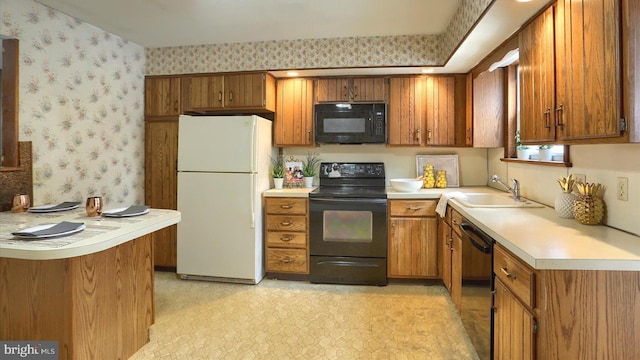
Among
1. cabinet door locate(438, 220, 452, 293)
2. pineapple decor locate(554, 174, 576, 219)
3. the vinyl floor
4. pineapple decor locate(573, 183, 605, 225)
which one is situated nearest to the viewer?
pineapple decor locate(573, 183, 605, 225)

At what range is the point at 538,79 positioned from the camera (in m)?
1.85

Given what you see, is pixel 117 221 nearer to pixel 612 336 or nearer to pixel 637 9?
pixel 612 336

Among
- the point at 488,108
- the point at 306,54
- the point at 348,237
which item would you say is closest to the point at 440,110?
the point at 488,108

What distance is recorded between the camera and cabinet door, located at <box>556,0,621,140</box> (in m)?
1.27

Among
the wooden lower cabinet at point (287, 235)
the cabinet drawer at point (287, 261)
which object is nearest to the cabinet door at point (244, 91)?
the wooden lower cabinet at point (287, 235)

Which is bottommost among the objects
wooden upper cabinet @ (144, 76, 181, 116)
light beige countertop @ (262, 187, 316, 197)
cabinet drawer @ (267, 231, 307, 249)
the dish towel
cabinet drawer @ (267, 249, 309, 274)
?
cabinet drawer @ (267, 249, 309, 274)

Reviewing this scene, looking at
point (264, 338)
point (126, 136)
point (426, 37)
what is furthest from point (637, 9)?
point (126, 136)

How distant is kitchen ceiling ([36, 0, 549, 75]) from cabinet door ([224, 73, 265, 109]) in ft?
1.18

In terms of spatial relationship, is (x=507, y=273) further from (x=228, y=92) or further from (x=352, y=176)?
(x=228, y=92)

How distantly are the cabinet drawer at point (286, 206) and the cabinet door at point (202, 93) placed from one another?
1138 millimetres

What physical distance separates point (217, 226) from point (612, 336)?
2843 millimetres

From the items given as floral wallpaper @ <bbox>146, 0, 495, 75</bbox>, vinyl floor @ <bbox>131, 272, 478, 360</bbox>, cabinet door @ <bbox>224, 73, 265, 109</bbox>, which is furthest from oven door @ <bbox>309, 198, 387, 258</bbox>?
floral wallpaper @ <bbox>146, 0, 495, 75</bbox>

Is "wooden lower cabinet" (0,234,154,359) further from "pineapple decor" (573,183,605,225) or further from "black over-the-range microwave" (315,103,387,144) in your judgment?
"pineapple decor" (573,183,605,225)

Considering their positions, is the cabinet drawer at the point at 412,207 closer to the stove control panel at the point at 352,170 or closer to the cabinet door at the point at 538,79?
the stove control panel at the point at 352,170
